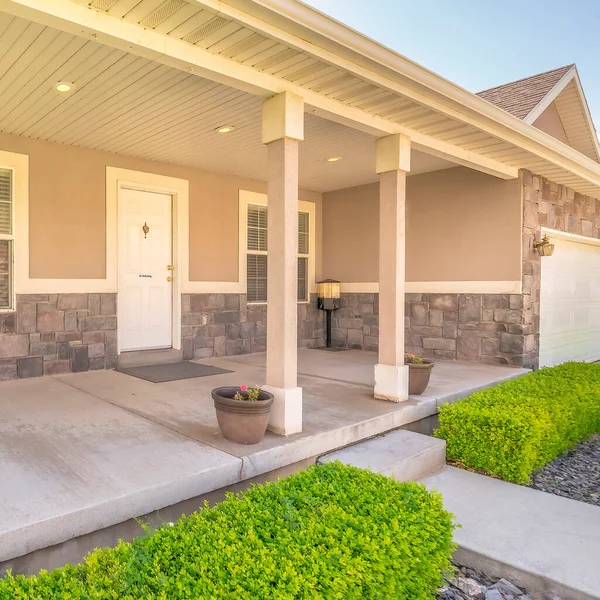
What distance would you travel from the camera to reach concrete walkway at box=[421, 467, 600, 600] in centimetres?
212

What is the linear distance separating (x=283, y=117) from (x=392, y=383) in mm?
2172

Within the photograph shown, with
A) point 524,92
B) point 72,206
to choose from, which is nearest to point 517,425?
point 72,206

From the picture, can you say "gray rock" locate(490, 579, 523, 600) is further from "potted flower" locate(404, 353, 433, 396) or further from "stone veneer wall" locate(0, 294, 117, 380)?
"stone veneer wall" locate(0, 294, 117, 380)

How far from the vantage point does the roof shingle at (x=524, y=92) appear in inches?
227

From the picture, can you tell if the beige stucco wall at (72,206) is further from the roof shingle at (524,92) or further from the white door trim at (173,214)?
the roof shingle at (524,92)

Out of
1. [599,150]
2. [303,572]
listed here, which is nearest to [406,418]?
[303,572]

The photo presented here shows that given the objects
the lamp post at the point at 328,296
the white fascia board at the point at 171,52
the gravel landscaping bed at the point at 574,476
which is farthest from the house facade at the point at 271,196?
the gravel landscaping bed at the point at 574,476

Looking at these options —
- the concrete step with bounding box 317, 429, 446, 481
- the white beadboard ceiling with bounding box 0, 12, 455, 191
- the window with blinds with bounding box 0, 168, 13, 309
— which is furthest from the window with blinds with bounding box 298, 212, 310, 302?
the concrete step with bounding box 317, 429, 446, 481

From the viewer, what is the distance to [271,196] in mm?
3166

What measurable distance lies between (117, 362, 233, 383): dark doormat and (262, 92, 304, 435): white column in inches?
74.1

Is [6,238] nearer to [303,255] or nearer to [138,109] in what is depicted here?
[138,109]

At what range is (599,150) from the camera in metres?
7.02

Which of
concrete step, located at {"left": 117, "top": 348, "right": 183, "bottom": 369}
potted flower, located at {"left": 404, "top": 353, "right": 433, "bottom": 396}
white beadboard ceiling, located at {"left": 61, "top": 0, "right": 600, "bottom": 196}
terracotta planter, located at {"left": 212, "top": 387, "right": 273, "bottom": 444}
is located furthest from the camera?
concrete step, located at {"left": 117, "top": 348, "right": 183, "bottom": 369}

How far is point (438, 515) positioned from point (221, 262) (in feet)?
15.4
